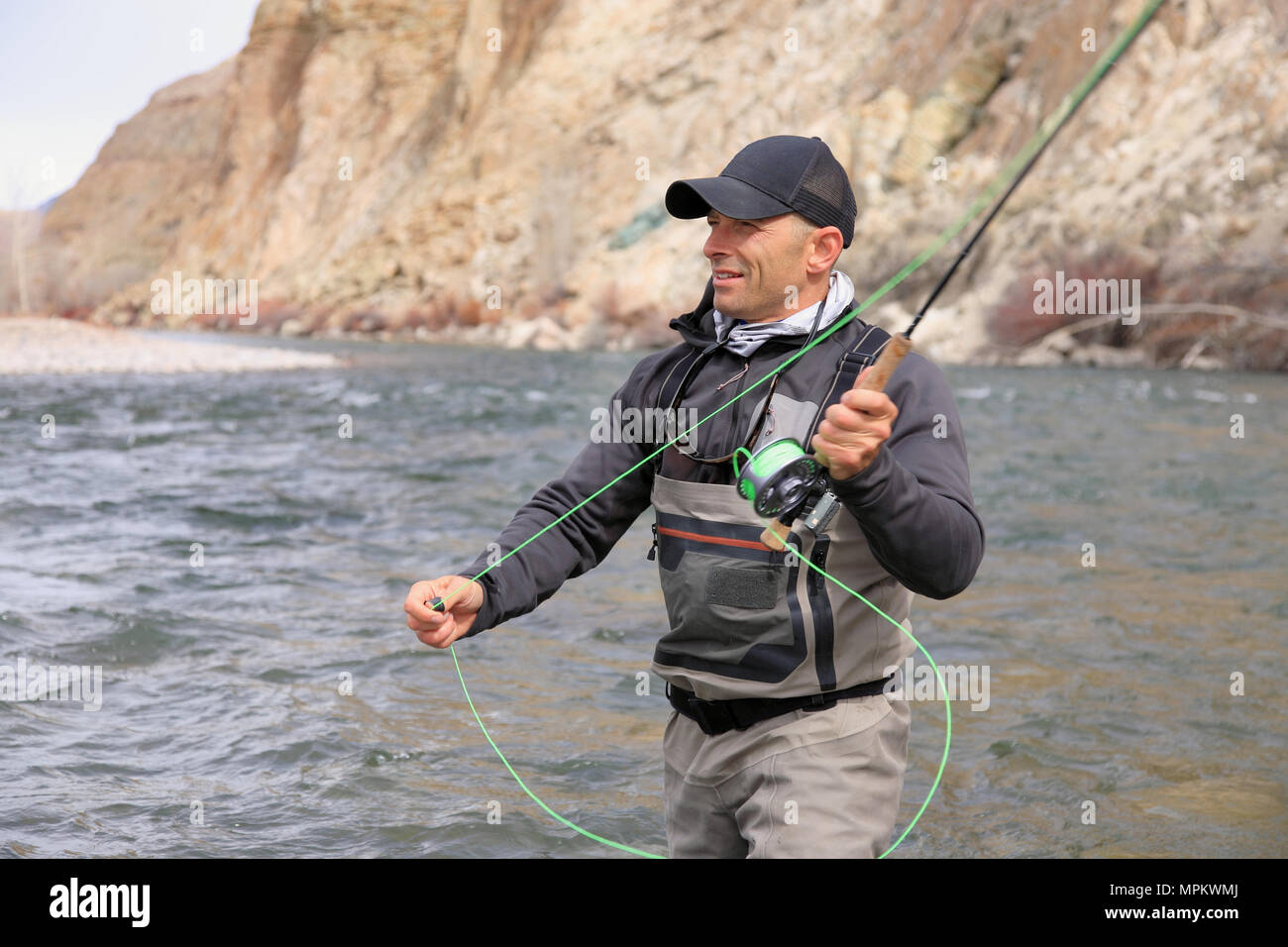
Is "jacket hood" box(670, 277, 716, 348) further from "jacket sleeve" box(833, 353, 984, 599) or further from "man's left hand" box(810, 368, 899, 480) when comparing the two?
"man's left hand" box(810, 368, 899, 480)

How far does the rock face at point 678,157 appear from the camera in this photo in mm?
27453

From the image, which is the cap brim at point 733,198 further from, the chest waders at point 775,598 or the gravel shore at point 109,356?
the gravel shore at point 109,356

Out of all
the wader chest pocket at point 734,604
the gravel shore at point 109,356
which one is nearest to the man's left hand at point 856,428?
the wader chest pocket at point 734,604

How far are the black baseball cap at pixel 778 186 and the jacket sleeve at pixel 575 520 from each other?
438 millimetres

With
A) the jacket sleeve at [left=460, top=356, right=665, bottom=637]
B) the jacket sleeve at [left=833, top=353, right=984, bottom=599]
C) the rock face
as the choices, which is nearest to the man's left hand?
the jacket sleeve at [left=833, top=353, right=984, bottom=599]

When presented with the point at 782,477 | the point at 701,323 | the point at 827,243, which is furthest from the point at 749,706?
the point at 827,243

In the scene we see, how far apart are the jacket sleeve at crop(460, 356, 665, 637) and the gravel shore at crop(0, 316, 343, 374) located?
25.9 m

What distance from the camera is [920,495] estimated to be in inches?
93.4

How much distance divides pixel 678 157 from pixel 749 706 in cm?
4774

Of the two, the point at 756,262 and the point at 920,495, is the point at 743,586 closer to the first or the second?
the point at 920,495

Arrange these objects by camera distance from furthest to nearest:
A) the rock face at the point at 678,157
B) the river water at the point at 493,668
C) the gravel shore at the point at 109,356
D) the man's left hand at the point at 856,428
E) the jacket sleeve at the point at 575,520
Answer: the gravel shore at the point at 109,356
the rock face at the point at 678,157
the river water at the point at 493,668
the jacket sleeve at the point at 575,520
the man's left hand at the point at 856,428

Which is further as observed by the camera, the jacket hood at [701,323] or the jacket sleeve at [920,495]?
the jacket hood at [701,323]
